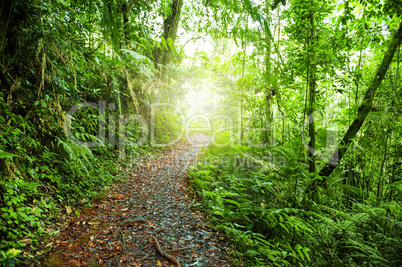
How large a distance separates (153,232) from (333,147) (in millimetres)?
4109

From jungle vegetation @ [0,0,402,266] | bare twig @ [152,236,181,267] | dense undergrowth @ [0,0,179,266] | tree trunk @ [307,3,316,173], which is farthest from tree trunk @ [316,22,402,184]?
dense undergrowth @ [0,0,179,266]

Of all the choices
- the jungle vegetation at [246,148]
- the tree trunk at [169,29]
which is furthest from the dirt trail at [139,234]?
the tree trunk at [169,29]

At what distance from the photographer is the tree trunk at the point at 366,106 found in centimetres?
348

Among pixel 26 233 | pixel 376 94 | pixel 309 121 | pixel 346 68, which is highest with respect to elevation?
pixel 346 68

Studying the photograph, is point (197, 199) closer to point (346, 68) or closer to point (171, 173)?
point (171, 173)

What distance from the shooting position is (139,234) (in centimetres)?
275

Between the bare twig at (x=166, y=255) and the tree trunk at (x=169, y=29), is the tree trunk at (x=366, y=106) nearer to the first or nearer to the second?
the bare twig at (x=166, y=255)

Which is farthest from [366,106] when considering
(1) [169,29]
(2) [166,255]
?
(1) [169,29]

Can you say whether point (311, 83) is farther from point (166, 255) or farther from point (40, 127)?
point (40, 127)

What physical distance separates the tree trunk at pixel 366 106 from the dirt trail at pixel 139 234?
2.61 meters

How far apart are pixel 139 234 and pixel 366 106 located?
472cm

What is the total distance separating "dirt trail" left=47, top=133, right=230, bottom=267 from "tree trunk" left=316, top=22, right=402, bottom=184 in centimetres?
261

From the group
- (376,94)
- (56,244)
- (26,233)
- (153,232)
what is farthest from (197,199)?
(376,94)

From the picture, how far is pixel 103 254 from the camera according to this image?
229cm
